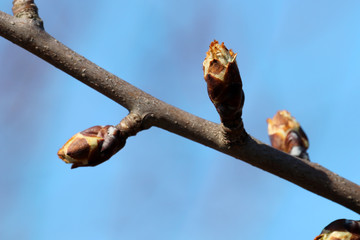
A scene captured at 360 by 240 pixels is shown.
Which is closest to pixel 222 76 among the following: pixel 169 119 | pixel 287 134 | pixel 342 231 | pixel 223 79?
pixel 223 79

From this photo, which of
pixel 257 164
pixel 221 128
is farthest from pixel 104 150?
pixel 257 164

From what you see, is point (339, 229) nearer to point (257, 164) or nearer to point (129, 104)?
point (257, 164)

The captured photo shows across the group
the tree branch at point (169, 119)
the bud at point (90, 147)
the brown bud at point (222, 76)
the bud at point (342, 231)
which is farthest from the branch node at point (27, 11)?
the bud at point (342, 231)

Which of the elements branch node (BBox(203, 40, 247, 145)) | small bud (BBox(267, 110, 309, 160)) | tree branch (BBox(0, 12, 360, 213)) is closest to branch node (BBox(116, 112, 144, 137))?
tree branch (BBox(0, 12, 360, 213))

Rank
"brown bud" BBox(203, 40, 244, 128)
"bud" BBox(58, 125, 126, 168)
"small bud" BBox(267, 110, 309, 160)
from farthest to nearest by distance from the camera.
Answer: "small bud" BBox(267, 110, 309, 160), "bud" BBox(58, 125, 126, 168), "brown bud" BBox(203, 40, 244, 128)

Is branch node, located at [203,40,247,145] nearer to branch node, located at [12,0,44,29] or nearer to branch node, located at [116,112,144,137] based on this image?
branch node, located at [116,112,144,137]

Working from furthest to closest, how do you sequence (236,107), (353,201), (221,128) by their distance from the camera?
(353,201) → (221,128) → (236,107)
